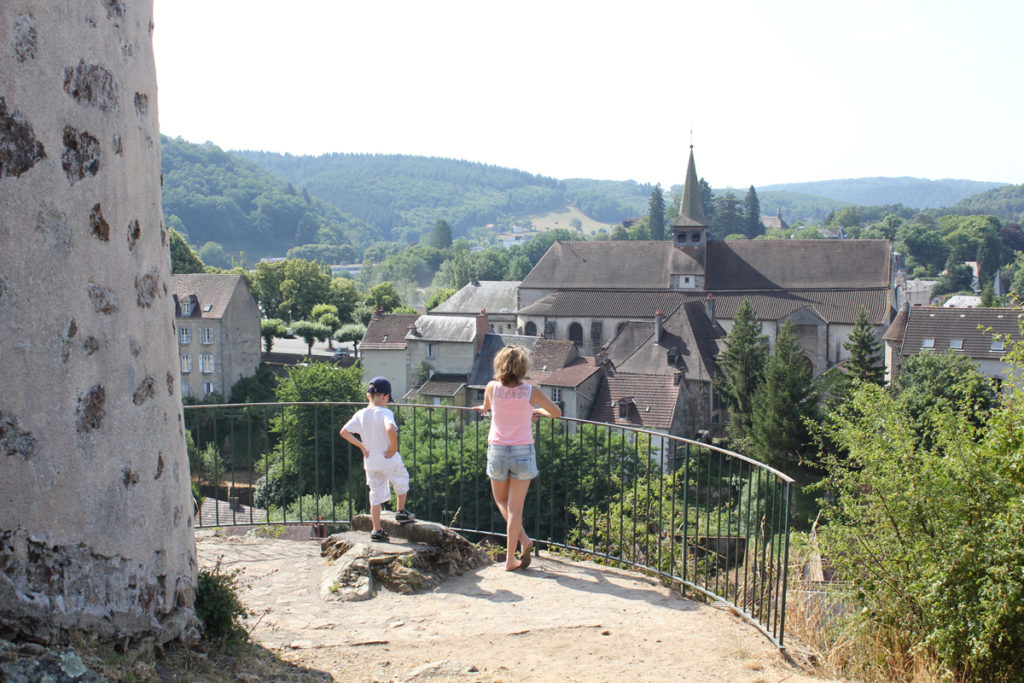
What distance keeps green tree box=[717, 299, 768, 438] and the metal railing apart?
17327 millimetres

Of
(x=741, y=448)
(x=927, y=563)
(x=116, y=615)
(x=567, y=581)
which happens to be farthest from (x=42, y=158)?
(x=741, y=448)

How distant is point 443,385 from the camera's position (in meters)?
52.7

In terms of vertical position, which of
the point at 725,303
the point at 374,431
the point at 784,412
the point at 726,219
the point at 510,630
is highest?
the point at 726,219

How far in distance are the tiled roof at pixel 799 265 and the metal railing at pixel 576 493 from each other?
37.7 metres

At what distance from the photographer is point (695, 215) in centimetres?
6700

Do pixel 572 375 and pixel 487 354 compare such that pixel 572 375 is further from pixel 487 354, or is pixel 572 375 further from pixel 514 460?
pixel 514 460

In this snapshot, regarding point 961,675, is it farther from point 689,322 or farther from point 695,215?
point 695,215

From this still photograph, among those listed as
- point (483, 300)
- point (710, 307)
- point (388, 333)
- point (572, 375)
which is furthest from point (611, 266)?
point (572, 375)

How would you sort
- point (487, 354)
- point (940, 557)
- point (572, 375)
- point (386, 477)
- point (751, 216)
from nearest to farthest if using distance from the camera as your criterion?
1. point (940, 557)
2. point (386, 477)
3. point (572, 375)
4. point (487, 354)
5. point (751, 216)

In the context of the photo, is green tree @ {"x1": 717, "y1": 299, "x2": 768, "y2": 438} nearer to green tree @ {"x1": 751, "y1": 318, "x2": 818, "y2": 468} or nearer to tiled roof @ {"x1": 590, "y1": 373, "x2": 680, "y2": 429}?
tiled roof @ {"x1": 590, "y1": 373, "x2": 680, "y2": 429}

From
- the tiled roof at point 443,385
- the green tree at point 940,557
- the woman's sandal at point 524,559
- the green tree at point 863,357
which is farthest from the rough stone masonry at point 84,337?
the tiled roof at point 443,385

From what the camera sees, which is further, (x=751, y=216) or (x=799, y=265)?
(x=751, y=216)

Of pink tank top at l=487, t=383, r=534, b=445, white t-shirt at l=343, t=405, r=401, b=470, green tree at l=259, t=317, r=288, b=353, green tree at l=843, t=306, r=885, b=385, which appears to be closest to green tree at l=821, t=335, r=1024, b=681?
pink tank top at l=487, t=383, r=534, b=445

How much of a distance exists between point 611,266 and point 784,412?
31.3m
